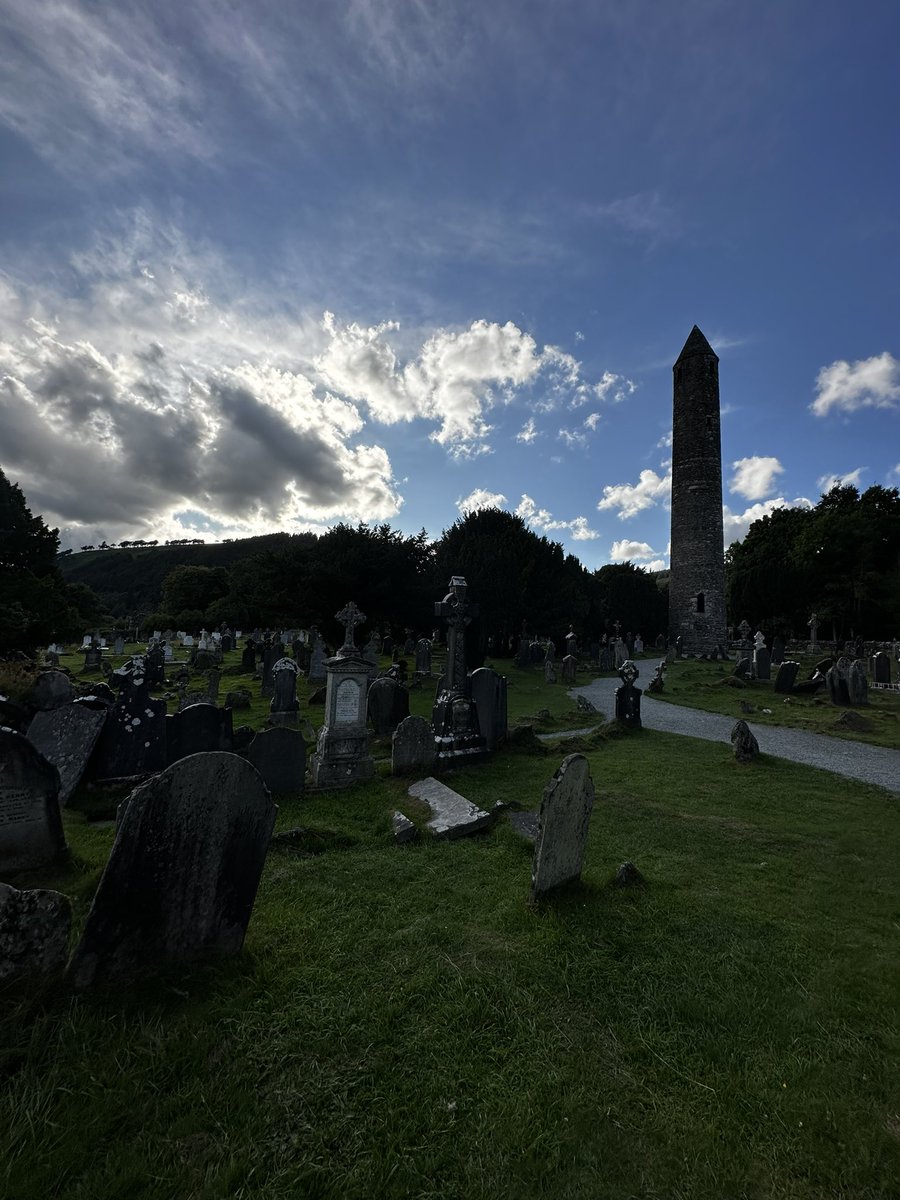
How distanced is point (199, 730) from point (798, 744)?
1150 centimetres

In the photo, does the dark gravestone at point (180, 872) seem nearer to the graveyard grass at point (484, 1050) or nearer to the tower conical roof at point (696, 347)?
the graveyard grass at point (484, 1050)

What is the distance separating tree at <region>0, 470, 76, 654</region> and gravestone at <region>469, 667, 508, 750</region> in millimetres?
16037

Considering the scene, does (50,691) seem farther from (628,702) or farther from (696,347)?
(696,347)

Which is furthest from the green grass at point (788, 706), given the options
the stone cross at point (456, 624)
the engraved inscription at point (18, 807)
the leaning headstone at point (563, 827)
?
the engraved inscription at point (18, 807)

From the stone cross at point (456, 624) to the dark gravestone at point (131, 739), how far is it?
4.96m

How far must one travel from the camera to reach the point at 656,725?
12859mm

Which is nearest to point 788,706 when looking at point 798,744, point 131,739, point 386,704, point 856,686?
point 856,686

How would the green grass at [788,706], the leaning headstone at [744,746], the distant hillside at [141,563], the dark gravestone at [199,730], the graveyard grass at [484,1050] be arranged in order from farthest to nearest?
the distant hillside at [141,563] → the green grass at [788,706] → the leaning headstone at [744,746] → the dark gravestone at [199,730] → the graveyard grass at [484,1050]

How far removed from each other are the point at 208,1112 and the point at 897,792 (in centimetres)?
923

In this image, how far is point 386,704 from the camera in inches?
Answer: 421

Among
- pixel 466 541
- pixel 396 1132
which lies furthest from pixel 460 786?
pixel 466 541

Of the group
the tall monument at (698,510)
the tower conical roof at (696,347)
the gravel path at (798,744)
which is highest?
the tower conical roof at (696,347)

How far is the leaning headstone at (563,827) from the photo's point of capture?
13.2ft

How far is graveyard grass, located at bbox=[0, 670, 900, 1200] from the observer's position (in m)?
2.02
